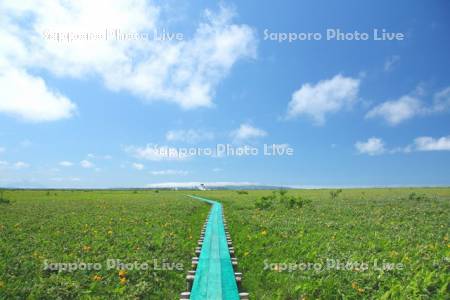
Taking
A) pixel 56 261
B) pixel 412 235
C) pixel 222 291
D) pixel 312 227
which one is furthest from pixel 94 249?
pixel 412 235

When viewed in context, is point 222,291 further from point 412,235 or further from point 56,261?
point 412,235

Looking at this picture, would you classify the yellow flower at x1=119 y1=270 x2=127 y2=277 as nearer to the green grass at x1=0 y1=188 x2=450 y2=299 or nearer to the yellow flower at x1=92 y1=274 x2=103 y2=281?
the green grass at x1=0 y1=188 x2=450 y2=299

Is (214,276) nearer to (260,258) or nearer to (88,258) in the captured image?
(260,258)

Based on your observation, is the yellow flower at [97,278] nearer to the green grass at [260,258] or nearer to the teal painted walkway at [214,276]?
the green grass at [260,258]

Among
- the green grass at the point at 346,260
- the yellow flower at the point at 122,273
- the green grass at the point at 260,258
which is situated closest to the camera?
the green grass at the point at 346,260

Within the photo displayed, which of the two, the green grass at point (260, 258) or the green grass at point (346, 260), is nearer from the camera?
the green grass at point (346, 260)

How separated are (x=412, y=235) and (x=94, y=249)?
13.3m

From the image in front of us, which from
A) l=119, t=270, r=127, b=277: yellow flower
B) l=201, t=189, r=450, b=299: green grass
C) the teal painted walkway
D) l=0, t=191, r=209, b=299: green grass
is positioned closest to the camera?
l=201, t=189, r=450, b=299: green grass

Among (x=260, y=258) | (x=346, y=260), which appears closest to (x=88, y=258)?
(x=260, y=258)

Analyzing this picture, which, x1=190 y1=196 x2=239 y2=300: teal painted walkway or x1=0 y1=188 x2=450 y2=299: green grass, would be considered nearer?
x1=0 y1=188 x2=450 y2=299: green grass

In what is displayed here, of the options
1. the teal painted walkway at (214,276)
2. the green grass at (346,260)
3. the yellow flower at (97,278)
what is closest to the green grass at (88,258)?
the yellow flower at (97,278)

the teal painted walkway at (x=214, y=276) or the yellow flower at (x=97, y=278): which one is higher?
the yellow flower at (x=97, y=278)

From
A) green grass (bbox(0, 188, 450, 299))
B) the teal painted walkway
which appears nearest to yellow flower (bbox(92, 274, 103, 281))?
green grass (bbox(0, 188, 450, 299))

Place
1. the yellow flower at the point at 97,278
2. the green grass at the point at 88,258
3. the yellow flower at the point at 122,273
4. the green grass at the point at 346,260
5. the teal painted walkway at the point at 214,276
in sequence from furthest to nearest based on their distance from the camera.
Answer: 1. the yellow flower at the point at 122,273
2. the yellow flower at the point at 97,278
3. the teal painted walkway at the point at 214,276
4. the green grass at the point at 88,258
5. the green grass at the point at 346,260
